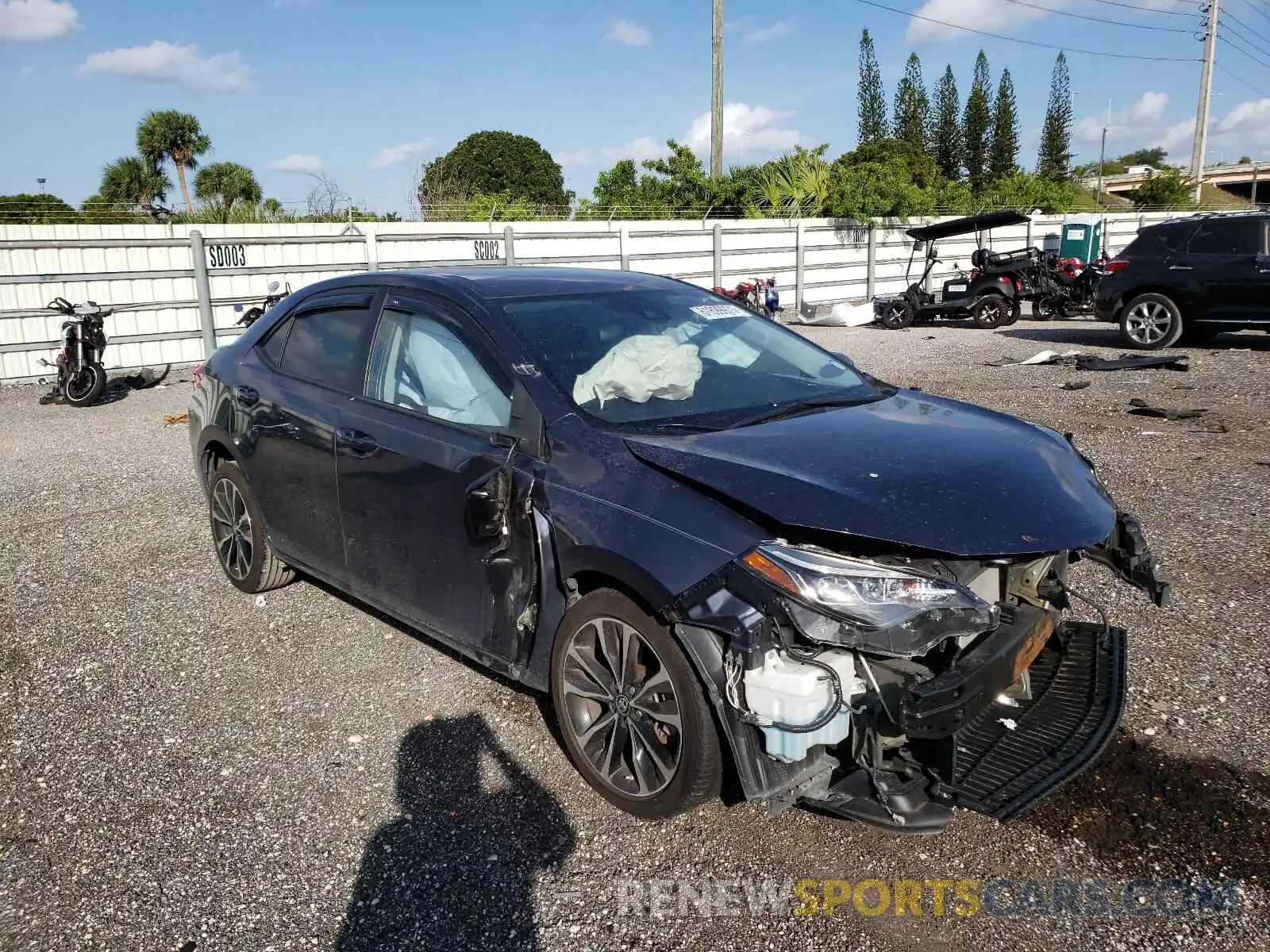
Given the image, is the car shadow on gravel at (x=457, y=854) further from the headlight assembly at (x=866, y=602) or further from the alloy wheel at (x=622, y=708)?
the headlight assembly at (x=866, y=602)

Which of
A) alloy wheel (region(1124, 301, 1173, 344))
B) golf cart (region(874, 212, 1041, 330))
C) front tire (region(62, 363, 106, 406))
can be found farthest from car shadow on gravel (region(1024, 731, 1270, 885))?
golf cart (region(874, 212, 1041, 330))

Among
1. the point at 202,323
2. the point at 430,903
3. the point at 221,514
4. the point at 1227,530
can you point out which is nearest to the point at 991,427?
the point at 430,903

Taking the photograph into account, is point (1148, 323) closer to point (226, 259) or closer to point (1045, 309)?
point (1045, 309)

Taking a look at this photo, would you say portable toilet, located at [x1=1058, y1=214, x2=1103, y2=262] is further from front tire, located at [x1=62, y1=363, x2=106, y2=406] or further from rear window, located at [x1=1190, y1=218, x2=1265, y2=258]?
front tire, located at [x1=62, y1=363, x2=106, y2=406]

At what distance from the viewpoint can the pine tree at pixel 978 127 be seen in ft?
197

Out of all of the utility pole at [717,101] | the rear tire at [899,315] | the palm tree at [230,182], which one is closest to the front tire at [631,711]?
the rear tire at [899,315]

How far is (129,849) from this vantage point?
308cm

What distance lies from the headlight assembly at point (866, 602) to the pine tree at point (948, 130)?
203 ft

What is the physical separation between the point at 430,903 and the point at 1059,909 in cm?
172

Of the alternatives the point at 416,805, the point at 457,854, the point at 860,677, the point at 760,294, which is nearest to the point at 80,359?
the point at 416,805

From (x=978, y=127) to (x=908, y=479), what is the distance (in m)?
64.3

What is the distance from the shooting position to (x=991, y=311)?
58.4 feet

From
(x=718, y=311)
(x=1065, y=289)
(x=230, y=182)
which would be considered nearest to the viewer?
(x=718, y=311)

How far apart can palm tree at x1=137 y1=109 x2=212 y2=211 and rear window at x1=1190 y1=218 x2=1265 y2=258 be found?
122 ft
